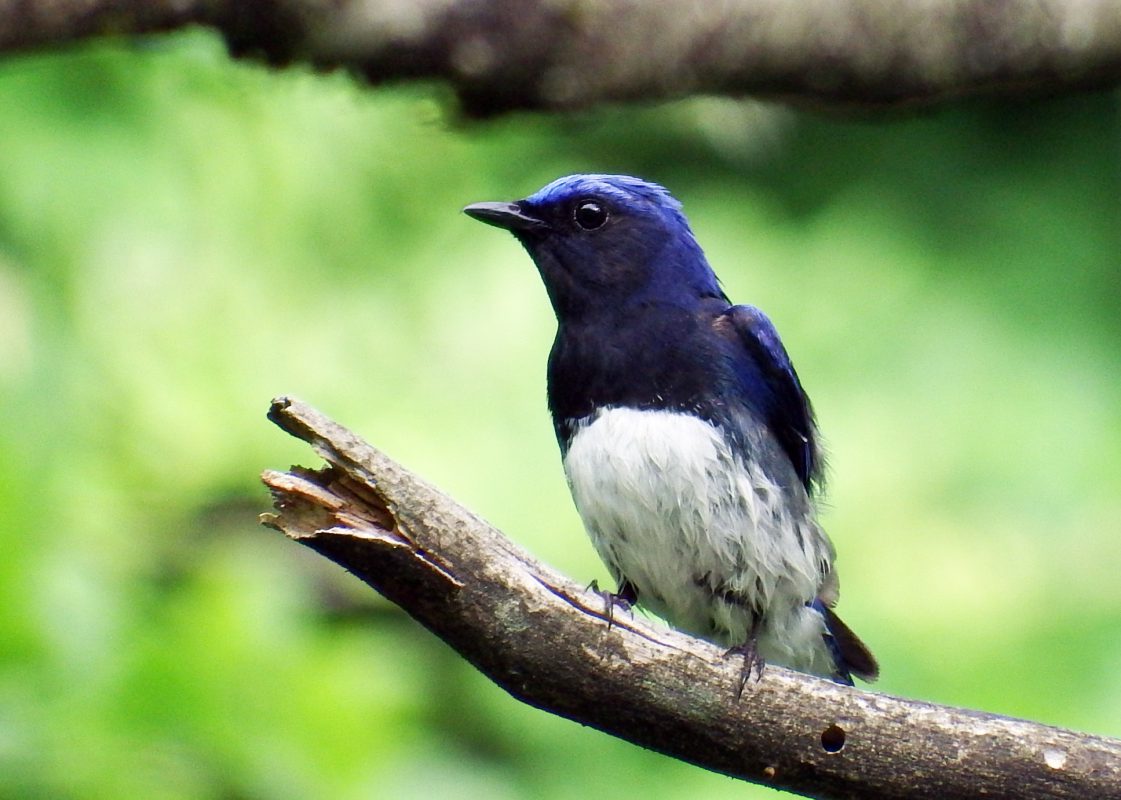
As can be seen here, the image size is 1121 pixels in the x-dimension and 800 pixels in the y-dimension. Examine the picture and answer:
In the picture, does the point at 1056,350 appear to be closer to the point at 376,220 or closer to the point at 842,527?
the point at 842,527

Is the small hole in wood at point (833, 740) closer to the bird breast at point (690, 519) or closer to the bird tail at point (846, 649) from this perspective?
the bird breast at point (690, 519)

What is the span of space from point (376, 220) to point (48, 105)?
1215 mm

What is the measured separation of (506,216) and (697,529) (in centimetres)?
98

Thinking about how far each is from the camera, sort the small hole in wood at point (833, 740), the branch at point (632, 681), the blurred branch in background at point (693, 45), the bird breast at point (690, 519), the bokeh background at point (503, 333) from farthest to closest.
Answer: the bokeh background at point (503, 333) < the blurred branch in background at point (693, 45) < the bird breast at point (690, 519) < the small hole in wood at point (833, 740) < the branch at point (632, 681)

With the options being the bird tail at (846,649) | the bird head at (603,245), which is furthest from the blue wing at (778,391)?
the bird tail at (846,649)

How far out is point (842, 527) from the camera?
5.47 m

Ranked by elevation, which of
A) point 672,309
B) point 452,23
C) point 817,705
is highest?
point 452,23

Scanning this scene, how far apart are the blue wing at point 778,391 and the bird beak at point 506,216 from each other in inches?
22.0

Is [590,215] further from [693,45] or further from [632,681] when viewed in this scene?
[632,681]

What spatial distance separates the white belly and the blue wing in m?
0.19

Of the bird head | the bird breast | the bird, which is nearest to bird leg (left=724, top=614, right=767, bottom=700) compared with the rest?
the bird

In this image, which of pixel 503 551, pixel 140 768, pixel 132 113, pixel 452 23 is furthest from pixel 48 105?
pixel 503 551

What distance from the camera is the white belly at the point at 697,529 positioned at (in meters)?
3.80

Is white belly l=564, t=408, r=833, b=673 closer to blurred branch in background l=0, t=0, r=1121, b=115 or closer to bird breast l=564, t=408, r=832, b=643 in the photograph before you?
bird breast l=564, t=408, r=832, b=643
